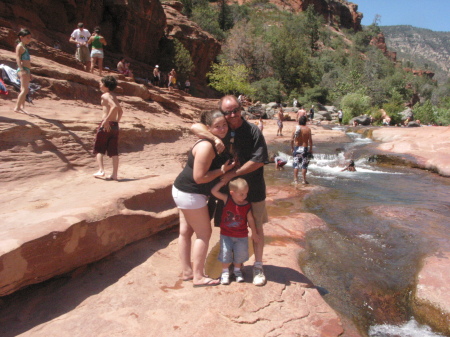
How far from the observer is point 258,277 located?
114 inches

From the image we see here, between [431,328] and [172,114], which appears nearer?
[431,328]

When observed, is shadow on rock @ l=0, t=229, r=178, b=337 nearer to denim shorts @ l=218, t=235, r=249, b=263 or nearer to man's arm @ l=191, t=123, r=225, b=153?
denim shorts @ l=218, t=235, r=249, b=263

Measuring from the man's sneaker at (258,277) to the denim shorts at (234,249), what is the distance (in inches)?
6.0

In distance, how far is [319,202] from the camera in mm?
6430

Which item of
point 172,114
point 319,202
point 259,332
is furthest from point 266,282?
point 172,114

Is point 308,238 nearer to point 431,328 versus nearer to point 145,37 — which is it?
point 431,328

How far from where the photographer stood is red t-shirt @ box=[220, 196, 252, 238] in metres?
2.87

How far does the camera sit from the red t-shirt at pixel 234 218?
2.87 m

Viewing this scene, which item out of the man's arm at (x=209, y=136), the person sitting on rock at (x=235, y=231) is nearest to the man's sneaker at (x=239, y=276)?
the person sitting on rock at (x=235, y=231)

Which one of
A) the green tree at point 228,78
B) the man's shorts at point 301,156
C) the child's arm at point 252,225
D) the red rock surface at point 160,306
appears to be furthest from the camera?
the green tree at point 228,78

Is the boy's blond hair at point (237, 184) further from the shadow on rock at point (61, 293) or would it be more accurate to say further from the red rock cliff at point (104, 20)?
the red rock cliff at point (104, 20)

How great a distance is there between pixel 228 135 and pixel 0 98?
185 inches

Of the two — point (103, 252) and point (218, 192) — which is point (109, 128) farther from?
point (218, 192)

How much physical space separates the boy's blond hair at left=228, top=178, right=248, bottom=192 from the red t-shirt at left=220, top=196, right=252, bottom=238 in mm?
140
